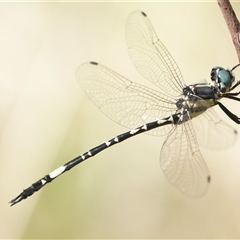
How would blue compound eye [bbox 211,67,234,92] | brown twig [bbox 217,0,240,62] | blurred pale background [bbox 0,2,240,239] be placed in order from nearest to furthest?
brown twig [bbox 217,0,240,62], blue compound eye [bbox 211,67,234,92], blurred pale background [bbox 0,2,240,239]

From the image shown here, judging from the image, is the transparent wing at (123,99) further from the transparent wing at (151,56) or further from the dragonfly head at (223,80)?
the dragonfly head at (223,80)

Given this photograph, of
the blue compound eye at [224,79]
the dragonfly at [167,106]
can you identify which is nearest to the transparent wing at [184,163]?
the dragonfly at [167,106]

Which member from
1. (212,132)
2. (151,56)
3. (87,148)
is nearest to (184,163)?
(212,132)

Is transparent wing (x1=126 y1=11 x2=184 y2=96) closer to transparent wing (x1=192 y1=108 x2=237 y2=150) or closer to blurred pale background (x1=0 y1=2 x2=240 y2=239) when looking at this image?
transparent wing (x1=192 y1=108 x2=237 y2=150)

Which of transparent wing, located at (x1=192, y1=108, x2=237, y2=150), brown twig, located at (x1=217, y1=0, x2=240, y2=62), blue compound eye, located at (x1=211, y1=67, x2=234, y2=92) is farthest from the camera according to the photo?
transparent wing, located at (x1=192, y1=108, x2=237, y2=150)

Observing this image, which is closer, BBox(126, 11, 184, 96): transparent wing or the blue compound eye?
the blue compound eye

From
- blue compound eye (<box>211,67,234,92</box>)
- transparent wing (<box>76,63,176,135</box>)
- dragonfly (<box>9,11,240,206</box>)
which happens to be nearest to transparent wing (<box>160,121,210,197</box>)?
dragonfly (<box>9,11,240,206</box>)

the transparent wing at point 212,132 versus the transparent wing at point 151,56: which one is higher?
the transparent wing at point 151,56

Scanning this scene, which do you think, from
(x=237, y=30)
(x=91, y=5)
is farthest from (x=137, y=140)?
(x=237, y=30)
